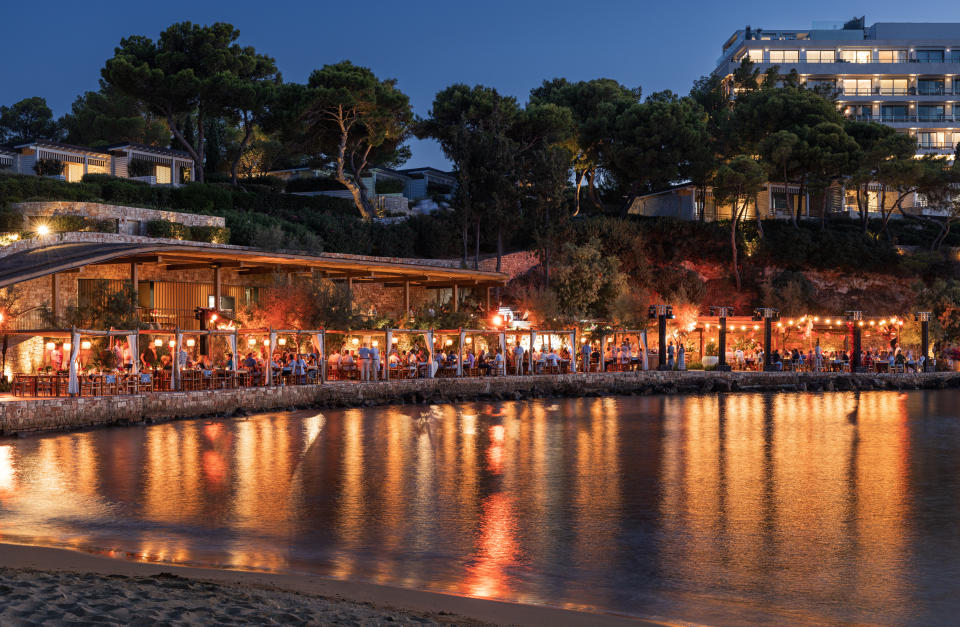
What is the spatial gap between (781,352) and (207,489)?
116 feet

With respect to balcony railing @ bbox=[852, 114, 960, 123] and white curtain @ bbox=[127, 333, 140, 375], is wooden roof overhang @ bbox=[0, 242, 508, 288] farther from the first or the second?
balcony railing @ bbox=[852, 114, 960, 123]

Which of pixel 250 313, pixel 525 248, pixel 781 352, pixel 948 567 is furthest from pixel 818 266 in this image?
pixel 948 567

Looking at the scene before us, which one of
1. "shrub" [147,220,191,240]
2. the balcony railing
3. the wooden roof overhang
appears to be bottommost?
the wooden roof overhang

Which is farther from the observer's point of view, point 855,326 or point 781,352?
point 781,352

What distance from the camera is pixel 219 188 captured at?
39.4 meters

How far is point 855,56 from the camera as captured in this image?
8206 cm

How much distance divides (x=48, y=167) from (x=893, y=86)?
71206 mm

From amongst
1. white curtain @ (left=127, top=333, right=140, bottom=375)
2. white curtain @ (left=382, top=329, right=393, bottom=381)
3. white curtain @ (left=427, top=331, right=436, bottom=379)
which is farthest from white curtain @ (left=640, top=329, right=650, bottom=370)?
white curtain @ (left=127, top=333, right=140, bottom=375)

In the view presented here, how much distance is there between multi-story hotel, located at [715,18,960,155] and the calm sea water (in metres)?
67.6

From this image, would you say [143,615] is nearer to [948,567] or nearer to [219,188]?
[948,567]

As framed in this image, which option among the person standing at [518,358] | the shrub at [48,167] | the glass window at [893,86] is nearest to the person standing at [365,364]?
the person standing at [518,358]

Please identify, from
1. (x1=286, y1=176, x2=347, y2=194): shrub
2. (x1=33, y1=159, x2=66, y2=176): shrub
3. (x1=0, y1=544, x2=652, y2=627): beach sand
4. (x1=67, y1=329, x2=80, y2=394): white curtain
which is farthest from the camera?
(x1=286, y1=176, x2=347, y2=194): shrub

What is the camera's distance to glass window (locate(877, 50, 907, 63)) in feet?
268

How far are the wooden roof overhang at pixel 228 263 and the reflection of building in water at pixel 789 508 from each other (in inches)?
548
